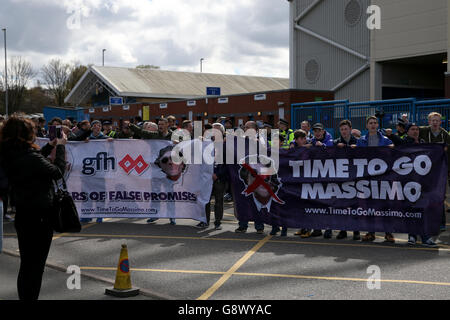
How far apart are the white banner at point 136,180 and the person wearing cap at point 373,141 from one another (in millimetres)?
2929

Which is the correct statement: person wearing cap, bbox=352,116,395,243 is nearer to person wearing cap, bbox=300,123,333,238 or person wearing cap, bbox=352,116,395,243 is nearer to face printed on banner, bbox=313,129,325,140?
person wearing cap, bbox=300,123,333,238

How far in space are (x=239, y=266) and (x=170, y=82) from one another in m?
53.2

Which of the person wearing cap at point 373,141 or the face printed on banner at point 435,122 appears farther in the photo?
the face printed on banner at point 435,122

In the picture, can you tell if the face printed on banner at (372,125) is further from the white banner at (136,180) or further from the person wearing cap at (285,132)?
the person wearing cap at (285,132)

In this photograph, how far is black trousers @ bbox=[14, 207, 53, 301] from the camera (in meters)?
5.46

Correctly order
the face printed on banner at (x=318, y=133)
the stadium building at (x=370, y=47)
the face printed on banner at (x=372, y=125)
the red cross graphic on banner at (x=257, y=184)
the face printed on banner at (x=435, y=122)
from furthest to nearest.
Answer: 1. the stadium building at (x=370, y=47)
2. the face printed on banner at (x=318, y=133)
3. the face printed on banner at (x=435, y=122)
4. the red cross graphic on banner at (x=257, y=184)
5. the face printed on banner at (x=372, y=125)

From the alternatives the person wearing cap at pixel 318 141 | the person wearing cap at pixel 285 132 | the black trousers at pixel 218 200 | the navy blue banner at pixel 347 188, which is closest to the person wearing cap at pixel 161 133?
the black trousers at pixel 218 200

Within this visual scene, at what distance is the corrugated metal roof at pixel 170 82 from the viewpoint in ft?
182

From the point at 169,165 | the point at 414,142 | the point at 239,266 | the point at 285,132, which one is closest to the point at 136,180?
the point at 169,165

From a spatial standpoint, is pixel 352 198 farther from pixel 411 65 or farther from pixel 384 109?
pixel 411 65

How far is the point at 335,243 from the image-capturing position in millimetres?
9648

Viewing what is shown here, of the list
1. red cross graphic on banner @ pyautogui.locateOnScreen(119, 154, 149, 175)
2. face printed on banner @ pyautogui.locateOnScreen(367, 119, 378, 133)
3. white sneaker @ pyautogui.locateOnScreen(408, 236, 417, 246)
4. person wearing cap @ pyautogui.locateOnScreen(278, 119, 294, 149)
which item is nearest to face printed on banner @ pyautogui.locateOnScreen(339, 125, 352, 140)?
face printed on banner @ pyautogui.locateOnScreen(367, 119, 378, 133)

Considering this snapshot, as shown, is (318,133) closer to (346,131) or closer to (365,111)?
(346,131)
